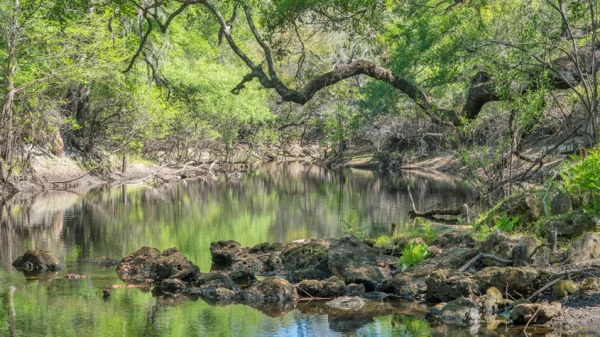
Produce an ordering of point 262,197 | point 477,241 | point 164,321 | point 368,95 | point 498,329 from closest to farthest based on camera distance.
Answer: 1. point 498,329
2. point 164,321
3. point 477,241
4. point 262,197
5. point 368,95

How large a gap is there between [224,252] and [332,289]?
4.66 meters

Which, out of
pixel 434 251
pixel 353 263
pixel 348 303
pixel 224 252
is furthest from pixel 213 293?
pixel 434 251

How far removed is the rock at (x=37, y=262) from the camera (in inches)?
650

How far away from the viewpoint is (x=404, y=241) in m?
17.7

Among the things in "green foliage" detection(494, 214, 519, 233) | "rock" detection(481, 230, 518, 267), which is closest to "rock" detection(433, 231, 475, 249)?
"green foliage" detection(494, 214, 519, 233)

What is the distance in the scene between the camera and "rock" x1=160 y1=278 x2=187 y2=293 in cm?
1467

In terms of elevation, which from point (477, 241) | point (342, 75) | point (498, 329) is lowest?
point (498, 329)

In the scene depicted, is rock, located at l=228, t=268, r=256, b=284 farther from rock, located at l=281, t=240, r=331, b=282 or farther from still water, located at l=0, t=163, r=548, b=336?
still water, located at l=0, t=163, r=548, b=336

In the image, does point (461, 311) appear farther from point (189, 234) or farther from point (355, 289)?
point (189, 234)

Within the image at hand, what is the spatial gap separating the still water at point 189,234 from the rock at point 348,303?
0.29 meters

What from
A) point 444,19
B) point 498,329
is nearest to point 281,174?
point 444,19

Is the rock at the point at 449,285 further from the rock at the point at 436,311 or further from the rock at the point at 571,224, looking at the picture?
the rock at the point at 571,224

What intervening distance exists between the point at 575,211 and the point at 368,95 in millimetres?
34051

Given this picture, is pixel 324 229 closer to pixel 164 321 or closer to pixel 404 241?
pixel 404 241
